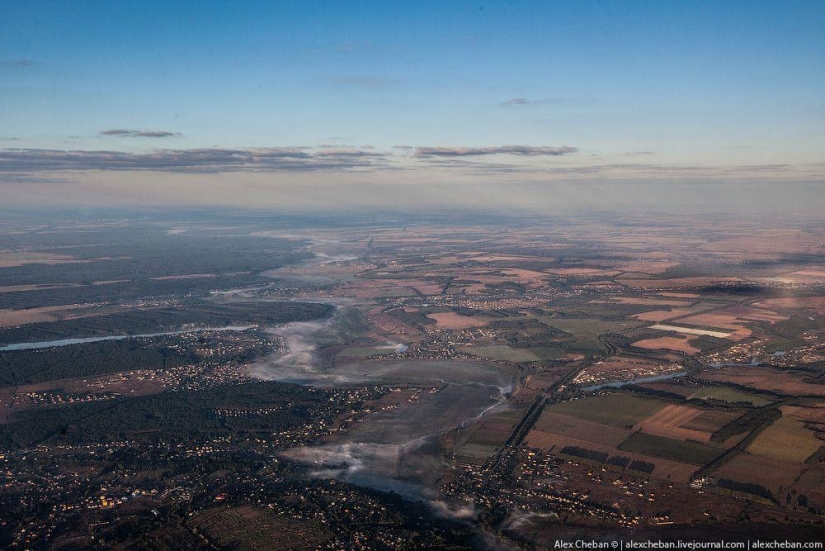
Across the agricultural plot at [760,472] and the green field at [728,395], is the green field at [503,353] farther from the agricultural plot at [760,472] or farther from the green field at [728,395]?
the agricultural plot at [760,472]

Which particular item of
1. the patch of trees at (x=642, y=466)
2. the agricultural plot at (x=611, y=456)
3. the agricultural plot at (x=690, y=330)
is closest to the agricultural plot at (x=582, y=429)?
the agricultural plot at (x=611, y=456)

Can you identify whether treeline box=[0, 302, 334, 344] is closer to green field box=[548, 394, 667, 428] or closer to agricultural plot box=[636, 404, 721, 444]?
green field box=[548, 394, 667, 428]

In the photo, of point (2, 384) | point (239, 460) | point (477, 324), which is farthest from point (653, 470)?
point (2, 384)

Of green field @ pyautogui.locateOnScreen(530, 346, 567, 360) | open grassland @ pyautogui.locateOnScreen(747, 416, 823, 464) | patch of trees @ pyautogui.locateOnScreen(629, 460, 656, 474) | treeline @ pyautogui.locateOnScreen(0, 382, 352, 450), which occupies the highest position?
open grassland @ pyautogui.locateOnScreen(747, 416, 823, 464)

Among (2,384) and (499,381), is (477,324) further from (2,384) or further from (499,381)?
(2,384)

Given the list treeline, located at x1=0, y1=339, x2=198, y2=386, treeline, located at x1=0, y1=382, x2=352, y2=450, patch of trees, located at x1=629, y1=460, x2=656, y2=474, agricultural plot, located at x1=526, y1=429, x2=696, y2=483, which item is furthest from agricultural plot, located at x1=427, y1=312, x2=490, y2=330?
patch of trees, located at x1=629, y1=460, x2=656, y2=474
